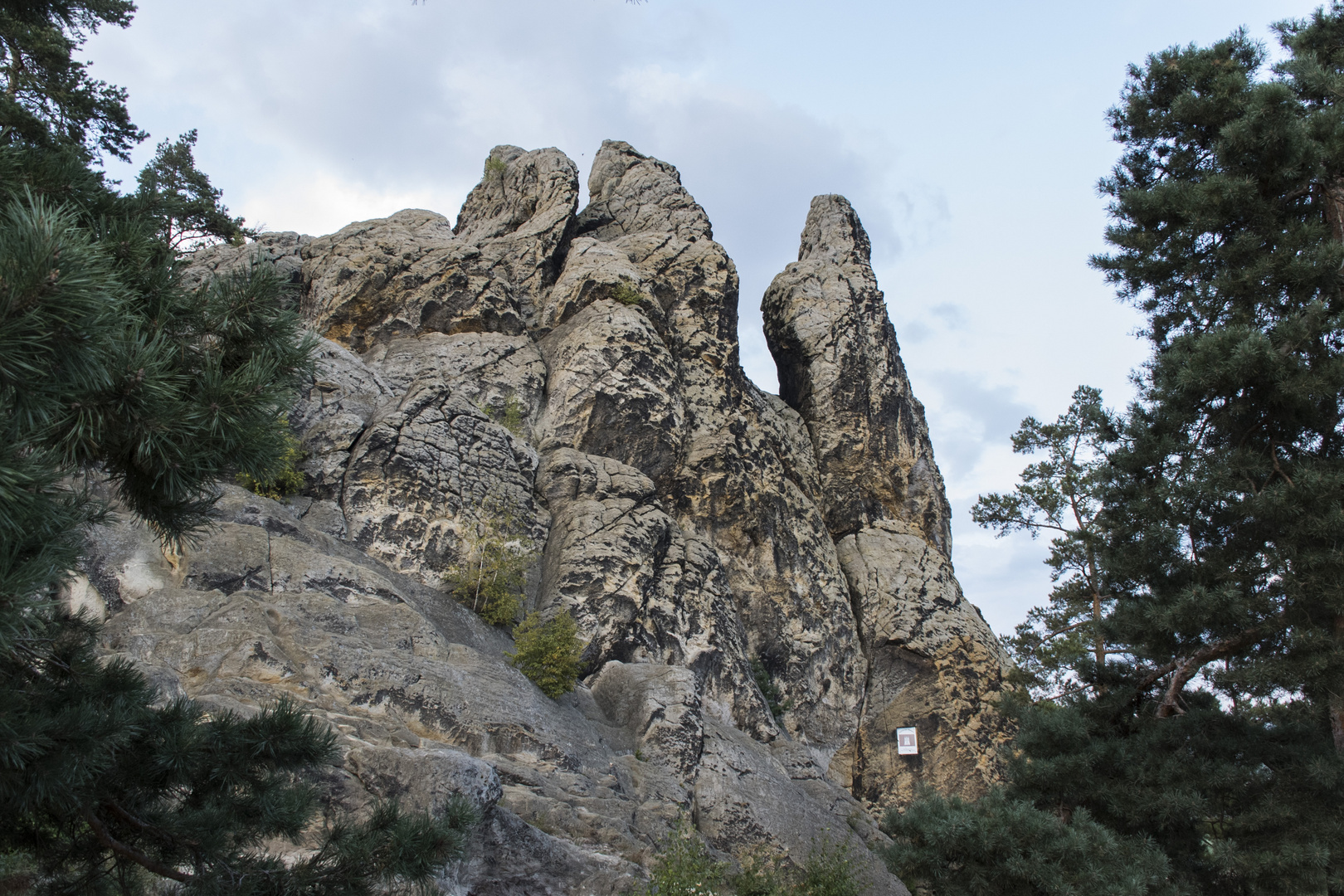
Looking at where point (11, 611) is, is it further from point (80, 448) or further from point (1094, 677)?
point (1094, 677)

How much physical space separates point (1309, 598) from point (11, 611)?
13.4 metres

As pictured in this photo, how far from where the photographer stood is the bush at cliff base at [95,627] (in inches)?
166

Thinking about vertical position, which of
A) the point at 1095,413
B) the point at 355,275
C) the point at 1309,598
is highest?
the point at 355,275

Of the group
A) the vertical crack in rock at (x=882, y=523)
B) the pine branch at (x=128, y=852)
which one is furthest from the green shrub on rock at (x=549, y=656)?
the vertical crack in rock at (x=882, y=523)

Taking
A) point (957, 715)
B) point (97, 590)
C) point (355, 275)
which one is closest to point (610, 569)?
point (97, 590)

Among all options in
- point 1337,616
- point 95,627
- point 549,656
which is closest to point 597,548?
point 549,656

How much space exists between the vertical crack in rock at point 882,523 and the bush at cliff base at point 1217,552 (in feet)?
41.1

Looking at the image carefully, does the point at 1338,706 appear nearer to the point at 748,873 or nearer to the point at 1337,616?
the point at 1337,616

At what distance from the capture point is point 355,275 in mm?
24359

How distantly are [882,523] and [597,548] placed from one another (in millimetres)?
15792

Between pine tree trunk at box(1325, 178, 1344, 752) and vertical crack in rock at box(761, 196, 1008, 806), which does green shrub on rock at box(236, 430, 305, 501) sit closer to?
pine tree trunk at box(1325, 178, 1344, 752)

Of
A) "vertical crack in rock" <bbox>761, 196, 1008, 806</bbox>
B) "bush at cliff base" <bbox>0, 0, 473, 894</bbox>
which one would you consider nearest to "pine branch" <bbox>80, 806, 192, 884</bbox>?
"bush at cliff base" <bbox>0, 0, 473, 894</bbox>

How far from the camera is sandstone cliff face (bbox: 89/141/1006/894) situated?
11.9 m

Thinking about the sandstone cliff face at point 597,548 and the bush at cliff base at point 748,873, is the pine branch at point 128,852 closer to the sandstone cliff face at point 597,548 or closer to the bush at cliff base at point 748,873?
the sandstone cliff face at point 597,548
